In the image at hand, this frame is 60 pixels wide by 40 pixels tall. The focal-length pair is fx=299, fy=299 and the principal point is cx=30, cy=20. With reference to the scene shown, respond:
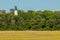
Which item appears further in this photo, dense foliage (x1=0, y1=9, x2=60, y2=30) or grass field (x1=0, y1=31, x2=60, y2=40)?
dense foliage (x1=0, y1=9, x2=60, y2=30)

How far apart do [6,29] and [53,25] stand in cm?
768

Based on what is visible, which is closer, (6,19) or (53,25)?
(53,25)

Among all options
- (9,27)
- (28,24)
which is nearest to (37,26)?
(28,24)

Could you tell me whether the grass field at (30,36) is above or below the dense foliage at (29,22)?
above

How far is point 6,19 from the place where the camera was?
52.2 meters

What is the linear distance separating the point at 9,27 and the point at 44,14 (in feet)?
32.5

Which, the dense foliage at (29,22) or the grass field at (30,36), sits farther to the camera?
the dense foliage at (29,22)

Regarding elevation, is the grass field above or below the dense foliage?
above

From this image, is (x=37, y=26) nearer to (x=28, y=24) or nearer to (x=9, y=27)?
(x=28, y=24)

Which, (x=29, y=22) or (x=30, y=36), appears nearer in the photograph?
(x=30, y=36)

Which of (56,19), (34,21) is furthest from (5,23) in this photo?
(56,19)

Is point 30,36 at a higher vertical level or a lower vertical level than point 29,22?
higher

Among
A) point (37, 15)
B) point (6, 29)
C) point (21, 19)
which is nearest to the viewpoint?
point (6, 29)

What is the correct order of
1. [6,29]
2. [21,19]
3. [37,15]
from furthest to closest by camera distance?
[37,15], [21,19], [6,29]
